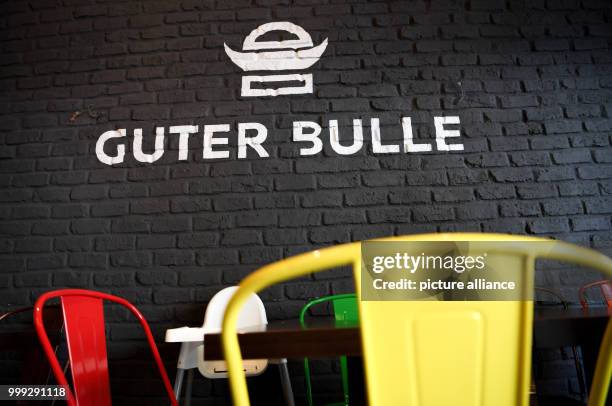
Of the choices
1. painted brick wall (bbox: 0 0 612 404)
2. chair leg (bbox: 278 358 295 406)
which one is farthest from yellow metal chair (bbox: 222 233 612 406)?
painted brick wall (bbox: 0 0 612 404)

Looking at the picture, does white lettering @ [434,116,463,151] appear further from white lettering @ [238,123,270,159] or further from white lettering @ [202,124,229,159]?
white lettering @ [202,124,229,159]

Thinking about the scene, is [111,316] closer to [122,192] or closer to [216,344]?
[122,192]

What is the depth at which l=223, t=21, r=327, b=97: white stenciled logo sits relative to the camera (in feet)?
8.18

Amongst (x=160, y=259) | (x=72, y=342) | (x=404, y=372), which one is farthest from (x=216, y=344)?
(x=160, y=259)

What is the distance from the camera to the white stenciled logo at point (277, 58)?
2.49 m

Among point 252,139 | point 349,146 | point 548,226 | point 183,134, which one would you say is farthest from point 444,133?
point 183,134

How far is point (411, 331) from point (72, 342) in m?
1.03

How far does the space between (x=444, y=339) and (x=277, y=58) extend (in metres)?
2.35

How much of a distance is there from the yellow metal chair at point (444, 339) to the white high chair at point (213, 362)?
103cm

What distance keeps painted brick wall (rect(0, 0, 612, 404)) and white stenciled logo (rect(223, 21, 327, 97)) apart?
0.06 meters

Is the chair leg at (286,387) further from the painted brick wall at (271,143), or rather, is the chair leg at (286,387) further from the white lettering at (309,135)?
the white lettering at (309,135)

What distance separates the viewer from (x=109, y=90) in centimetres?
260

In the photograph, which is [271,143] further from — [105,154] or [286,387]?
[286,387]

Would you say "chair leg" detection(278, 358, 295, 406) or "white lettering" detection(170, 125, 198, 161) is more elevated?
"white lettering" detection(170, 125, 198, 161)
